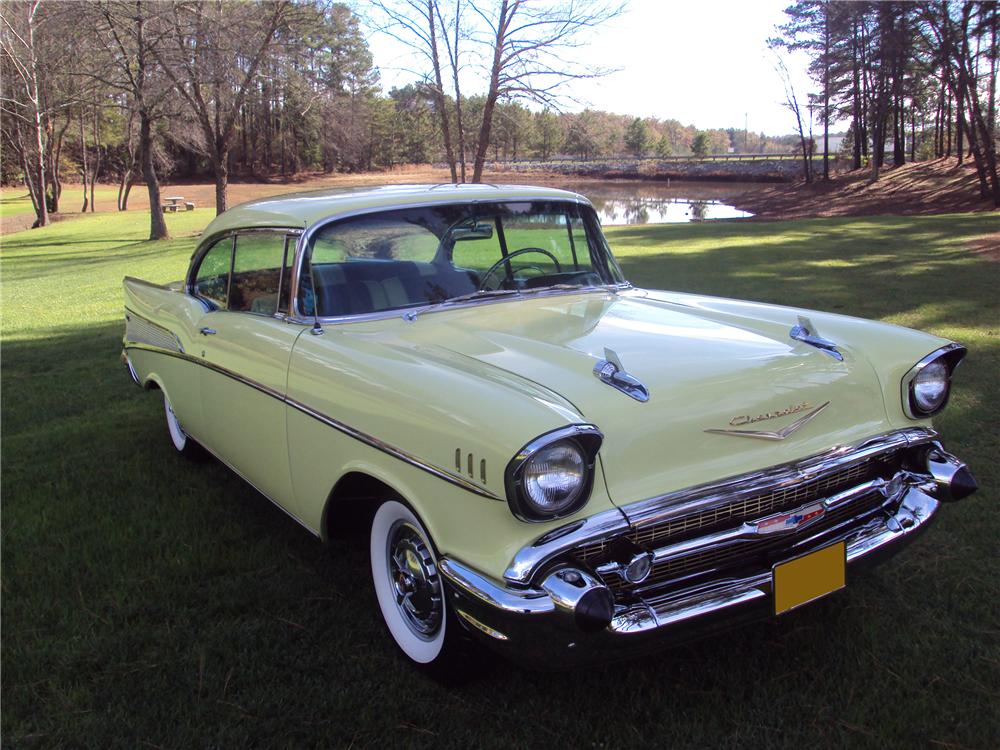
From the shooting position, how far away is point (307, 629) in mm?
2787

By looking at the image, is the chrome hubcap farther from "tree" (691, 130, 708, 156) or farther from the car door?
"tree" (691, 130, 708, 156)

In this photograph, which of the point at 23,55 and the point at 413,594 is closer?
the point at 413,594

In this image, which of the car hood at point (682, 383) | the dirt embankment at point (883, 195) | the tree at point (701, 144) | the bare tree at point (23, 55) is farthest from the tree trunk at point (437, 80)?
the tree at point (701, 144)

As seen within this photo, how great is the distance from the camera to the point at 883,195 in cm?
3070

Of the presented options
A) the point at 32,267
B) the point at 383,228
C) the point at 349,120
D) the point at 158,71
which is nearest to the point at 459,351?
the point at 383,228

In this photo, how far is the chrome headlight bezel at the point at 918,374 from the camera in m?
2.63

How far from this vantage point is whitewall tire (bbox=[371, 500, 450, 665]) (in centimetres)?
240

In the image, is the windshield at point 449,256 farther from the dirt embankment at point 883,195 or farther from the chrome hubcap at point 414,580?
the dirt embankment at point 883,195

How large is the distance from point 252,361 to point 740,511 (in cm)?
203

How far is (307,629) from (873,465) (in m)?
2.07

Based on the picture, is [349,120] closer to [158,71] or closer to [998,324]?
[158,71]

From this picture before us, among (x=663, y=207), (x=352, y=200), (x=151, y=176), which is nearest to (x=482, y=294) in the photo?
(x=352, y=200)

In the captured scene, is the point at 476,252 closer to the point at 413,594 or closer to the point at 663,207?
the point at 413,594

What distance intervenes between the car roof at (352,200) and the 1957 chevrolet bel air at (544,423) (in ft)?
0.06
